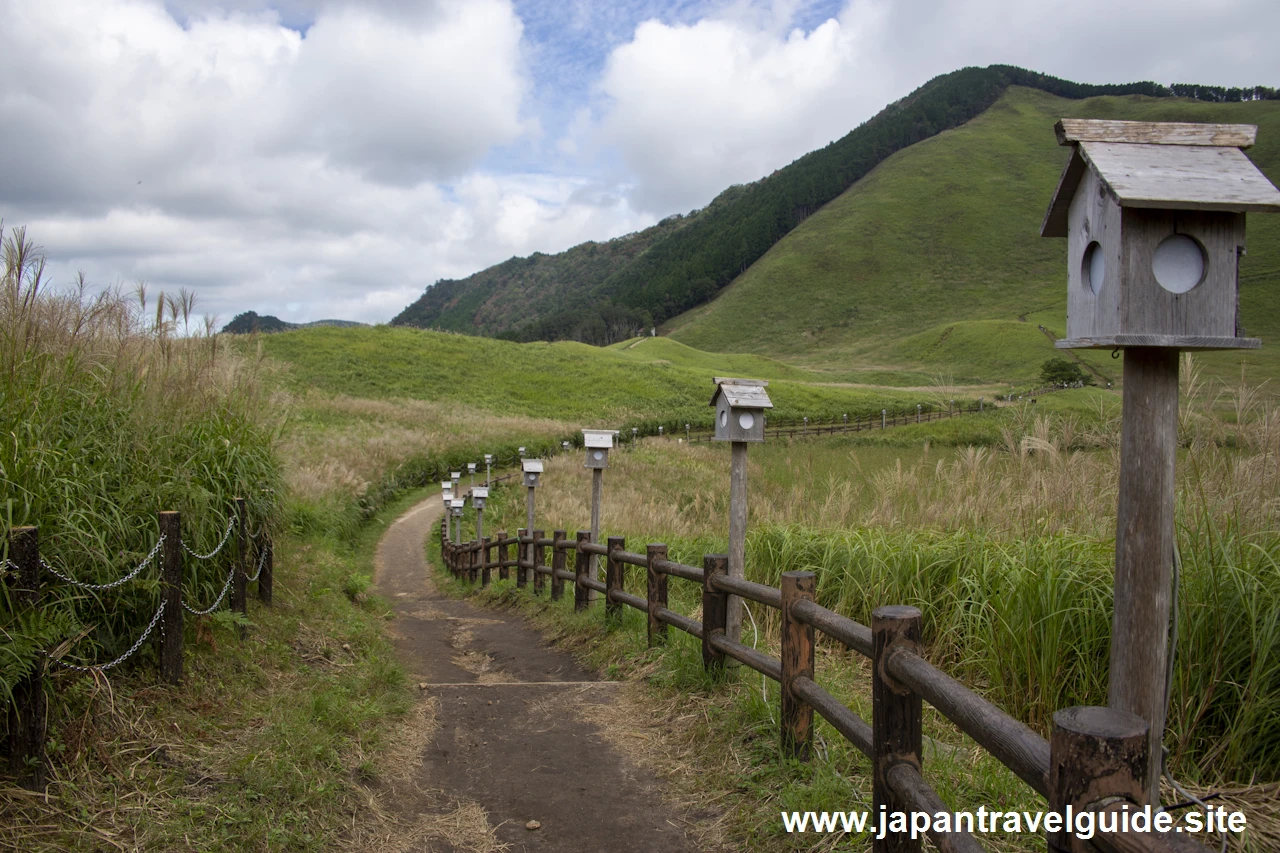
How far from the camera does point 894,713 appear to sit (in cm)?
295

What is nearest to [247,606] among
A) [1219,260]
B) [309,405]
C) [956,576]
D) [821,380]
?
[956,576]


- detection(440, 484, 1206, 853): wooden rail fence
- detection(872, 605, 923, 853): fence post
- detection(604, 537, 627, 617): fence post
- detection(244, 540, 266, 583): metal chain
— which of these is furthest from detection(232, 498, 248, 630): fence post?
detection(872, 605, 923, 853): fence post

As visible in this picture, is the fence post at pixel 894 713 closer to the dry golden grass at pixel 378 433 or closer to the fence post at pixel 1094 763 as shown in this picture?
the fence post at pixel 1094 763

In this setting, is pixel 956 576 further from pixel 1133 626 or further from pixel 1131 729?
pixel 1131 729

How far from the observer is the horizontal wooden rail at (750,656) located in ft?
14.3

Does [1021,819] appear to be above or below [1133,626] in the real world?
below

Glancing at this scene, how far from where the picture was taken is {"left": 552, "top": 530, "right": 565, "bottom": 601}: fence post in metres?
9.76

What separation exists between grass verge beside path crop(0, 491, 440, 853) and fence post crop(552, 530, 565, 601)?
148 inches

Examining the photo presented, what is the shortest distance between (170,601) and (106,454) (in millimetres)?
883

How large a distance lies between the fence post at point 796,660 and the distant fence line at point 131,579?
312 centimetres

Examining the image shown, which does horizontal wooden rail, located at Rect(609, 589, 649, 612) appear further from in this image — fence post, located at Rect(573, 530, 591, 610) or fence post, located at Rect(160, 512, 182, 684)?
fence post, located at Rect(160, 512, 182, 684)

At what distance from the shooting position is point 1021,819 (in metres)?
3.14

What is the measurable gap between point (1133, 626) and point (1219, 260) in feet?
3.41

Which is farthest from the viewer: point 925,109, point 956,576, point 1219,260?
point 925,109
